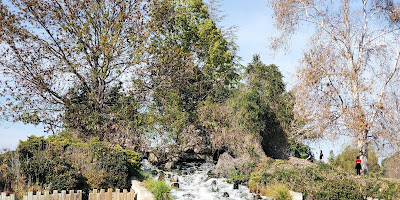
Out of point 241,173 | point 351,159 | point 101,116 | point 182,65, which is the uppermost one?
point 182,65

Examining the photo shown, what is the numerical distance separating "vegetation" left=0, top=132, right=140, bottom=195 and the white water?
1.82 m

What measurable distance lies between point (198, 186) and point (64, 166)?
197 inches

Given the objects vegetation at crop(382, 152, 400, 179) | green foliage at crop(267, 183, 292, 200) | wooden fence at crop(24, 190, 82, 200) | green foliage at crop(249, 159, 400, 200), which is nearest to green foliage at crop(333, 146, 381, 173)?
vegetation at crop(382, 152, 400, 179)

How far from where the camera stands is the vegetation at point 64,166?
10703mm

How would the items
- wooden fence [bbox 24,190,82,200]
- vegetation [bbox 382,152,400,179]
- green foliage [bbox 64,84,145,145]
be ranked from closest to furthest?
wooden fence [bbox 24,190,82,200], green foliage [bbox 64,84,145,145], vegetation [bbox 382,152,400,179]

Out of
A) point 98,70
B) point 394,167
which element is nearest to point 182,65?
point 98,70

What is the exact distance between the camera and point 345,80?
16188 millimetres

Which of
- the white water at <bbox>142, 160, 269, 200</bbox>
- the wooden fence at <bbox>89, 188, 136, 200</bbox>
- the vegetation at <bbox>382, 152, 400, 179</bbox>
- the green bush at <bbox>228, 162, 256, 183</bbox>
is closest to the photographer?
the wooden fence at <bbox>89, 188, 136, 200</bbox>

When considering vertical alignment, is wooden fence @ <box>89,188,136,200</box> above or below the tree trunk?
below

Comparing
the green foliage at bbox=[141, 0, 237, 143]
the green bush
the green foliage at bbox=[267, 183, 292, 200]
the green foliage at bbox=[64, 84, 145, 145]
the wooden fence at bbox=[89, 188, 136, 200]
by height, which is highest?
the green foliage at bbox=[141, 0, 237, 143]

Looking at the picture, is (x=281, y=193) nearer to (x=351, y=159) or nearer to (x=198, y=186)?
(x=198, y=186)

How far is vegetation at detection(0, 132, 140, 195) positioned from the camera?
1070 cm

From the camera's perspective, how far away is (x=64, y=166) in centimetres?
1124

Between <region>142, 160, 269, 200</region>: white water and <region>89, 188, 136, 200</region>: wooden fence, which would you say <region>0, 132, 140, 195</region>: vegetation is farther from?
<region>142, 160, 269, 200</region>: white water
